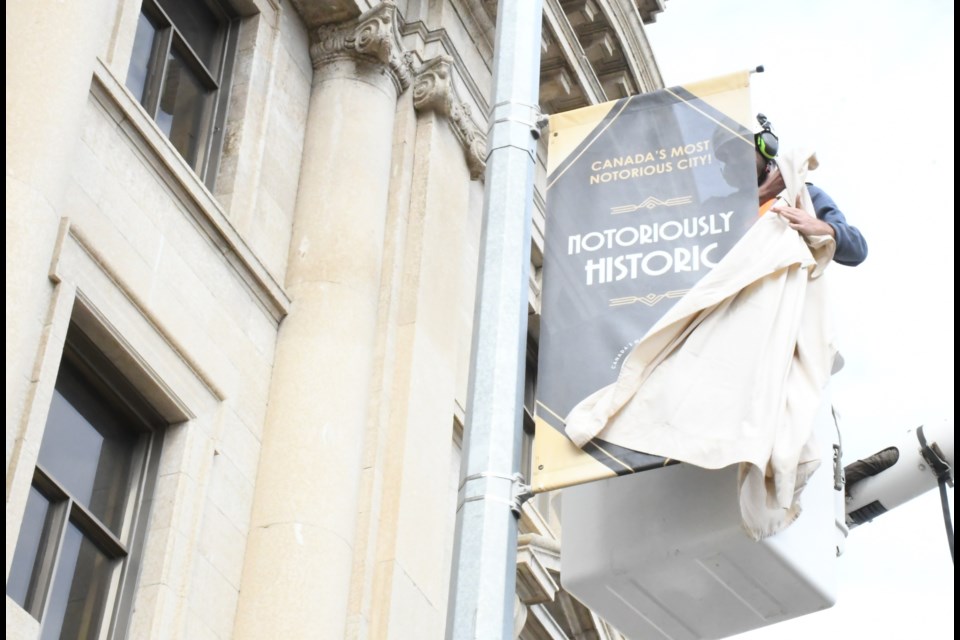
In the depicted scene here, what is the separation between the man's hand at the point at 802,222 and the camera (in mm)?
8961

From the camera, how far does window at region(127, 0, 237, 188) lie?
11906 mm

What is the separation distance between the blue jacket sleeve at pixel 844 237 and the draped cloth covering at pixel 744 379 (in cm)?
28

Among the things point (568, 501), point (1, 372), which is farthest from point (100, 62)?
point (568, 501)

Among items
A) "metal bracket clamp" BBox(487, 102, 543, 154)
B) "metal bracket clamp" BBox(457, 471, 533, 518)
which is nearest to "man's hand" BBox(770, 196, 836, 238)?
"metal bracket clamp" BBox(487, 102, 543, 154)

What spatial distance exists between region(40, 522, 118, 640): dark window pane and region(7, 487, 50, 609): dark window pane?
0.21m

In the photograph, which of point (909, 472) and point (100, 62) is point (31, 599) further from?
point (909, 472)

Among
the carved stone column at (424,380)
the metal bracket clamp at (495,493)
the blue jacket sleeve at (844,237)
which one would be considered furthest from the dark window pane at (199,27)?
the metal bracket clamp at (495,493)

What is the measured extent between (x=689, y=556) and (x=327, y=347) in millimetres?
4354

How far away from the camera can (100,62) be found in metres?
10.4

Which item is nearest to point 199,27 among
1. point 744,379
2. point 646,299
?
point 646,299

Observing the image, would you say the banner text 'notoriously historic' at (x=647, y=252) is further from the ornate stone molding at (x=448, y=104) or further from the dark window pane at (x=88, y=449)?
the ornate stone molding at (x=448, y=104)

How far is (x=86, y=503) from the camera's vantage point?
32.5 feet

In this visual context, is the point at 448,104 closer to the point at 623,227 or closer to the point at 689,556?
the point at 623,227

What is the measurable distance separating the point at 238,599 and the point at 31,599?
1.89m
